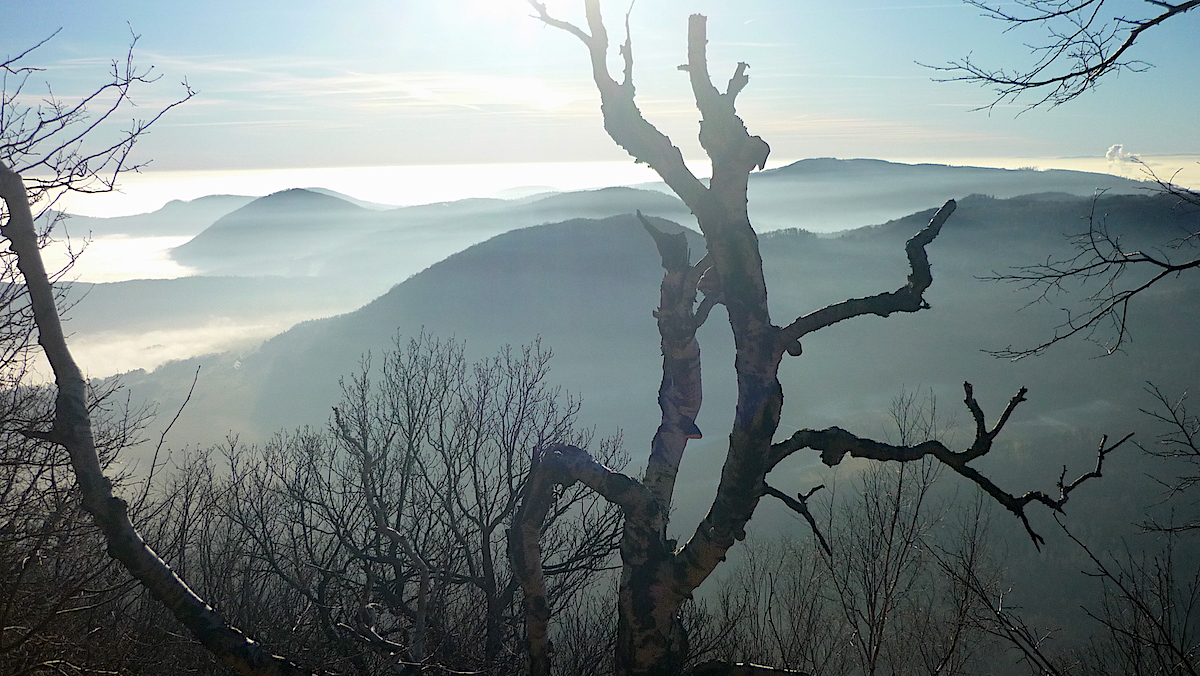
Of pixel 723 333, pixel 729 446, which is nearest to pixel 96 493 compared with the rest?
pixel 729 446

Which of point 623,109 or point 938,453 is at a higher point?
point 623,109

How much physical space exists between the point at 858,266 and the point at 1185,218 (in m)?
129

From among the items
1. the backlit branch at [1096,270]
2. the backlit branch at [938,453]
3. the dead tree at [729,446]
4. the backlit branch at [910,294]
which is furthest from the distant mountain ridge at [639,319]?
the backlit branch at [910,294]

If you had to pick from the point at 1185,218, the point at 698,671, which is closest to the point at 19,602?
the point at 698,671

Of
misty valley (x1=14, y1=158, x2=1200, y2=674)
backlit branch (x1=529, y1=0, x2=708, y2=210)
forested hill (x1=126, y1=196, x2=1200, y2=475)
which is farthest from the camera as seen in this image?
forested hill (x1=126, y1=196, x2=1200, y2=475)

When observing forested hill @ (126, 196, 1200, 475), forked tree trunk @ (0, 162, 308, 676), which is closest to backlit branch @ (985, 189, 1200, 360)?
forked tree trunk @ (0, 162, 308, 676)

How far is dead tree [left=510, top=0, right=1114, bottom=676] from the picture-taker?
16.6 feet

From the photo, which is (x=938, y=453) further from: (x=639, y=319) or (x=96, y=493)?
(x=639, y=319)

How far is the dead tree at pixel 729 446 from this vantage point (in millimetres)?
5074

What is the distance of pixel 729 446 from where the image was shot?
567cm

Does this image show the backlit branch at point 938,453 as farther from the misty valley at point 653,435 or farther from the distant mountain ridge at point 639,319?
the distant mountain ridge at point 639,319

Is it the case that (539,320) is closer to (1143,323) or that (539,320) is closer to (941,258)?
(941,258)

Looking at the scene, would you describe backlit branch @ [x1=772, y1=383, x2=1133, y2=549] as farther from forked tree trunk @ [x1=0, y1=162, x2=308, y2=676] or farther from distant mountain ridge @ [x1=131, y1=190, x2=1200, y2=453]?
distant mountain ridge @ [x1=131, y1=190, x2=1200, y2=453]

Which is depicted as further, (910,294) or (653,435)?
(653,435)
